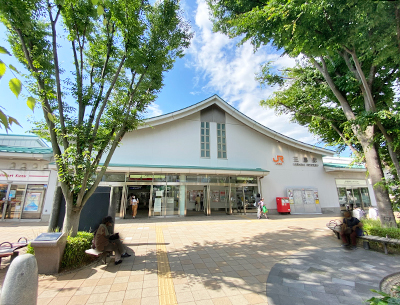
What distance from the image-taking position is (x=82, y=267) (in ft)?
14.6

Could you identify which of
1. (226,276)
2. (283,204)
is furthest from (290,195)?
(226,276)

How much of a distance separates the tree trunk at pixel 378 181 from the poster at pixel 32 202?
16.8 metres

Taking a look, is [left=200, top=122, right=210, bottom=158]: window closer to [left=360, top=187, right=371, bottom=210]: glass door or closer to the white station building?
the white station building

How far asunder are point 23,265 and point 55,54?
198 inches

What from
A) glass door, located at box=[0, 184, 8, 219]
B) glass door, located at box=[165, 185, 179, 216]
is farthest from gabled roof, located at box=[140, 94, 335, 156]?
glass door, located at box=[0, 184, 8, 219]

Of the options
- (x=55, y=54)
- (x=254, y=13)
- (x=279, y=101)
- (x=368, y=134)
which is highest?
(x=279, y=101)

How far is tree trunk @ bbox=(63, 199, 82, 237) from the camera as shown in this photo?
474 centimetres

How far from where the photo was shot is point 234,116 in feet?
52.1

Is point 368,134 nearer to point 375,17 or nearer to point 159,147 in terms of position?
point 375,17

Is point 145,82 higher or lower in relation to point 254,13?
lower

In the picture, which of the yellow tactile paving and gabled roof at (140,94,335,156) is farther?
gabled roof at (140,94,335,156)

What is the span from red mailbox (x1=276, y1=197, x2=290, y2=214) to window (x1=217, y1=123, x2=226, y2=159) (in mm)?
5717

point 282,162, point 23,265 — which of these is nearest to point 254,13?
point 23,265

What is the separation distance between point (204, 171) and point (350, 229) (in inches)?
335
